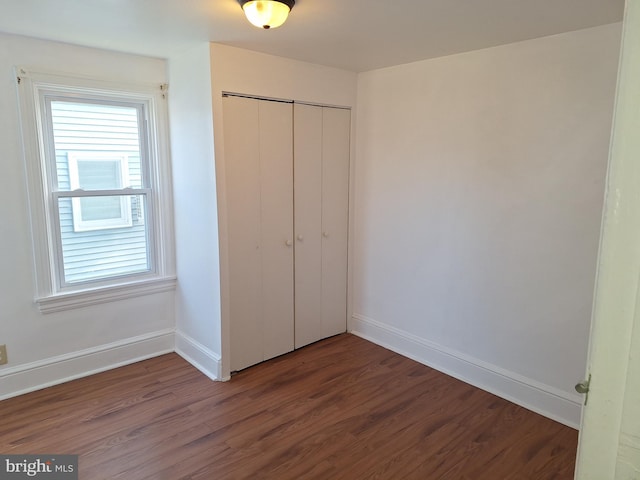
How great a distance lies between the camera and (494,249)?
9.18 feet

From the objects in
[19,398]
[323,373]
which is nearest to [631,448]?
[323,373]

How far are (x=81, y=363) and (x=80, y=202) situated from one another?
1135 mm

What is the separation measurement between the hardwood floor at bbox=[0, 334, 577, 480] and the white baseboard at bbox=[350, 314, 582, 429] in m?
0.07

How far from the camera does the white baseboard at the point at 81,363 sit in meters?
2.80

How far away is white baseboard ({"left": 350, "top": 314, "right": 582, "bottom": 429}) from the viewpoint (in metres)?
2.56

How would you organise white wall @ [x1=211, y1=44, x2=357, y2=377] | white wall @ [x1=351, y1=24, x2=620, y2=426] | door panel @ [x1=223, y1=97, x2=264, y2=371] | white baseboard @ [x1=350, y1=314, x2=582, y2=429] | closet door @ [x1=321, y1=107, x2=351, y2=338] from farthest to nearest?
closet door @ [x1=321, y1=107, x2=351, y2=338]
door panel @ [x1=223, y1=97, x2=264, y2=371]
white wall @ [x1=211, y1=44, x2=357, y2=377]
white baseboard @ [x1=350, y1=314, x2=582, y2=429]
white wall @ [x1=351, y1=24, x2=620, y2=426]

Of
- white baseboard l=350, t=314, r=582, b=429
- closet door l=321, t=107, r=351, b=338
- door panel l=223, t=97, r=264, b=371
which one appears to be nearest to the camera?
white baseboard l=350, t=314, r=582, b=429

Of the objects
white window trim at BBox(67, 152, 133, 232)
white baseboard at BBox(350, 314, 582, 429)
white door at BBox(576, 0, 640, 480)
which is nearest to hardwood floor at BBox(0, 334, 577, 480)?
white baseboard at BBox(350, 314, 582, 429)

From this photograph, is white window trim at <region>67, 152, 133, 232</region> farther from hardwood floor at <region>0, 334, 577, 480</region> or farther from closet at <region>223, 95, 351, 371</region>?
hardwood floor at <region>0, 334, 577, 480</region>

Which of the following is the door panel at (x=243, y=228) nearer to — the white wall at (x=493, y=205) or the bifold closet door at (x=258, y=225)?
the bifold closet door at (x=258, y=225)

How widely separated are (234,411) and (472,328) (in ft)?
5.49

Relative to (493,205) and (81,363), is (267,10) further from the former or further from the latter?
(81,363)

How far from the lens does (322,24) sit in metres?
2.30

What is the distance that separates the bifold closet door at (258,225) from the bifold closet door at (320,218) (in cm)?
10
